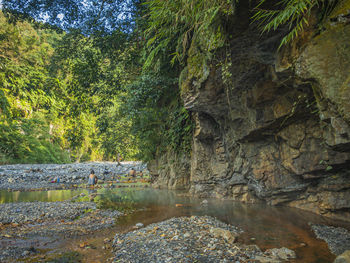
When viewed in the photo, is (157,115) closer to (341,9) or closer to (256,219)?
(256,219)

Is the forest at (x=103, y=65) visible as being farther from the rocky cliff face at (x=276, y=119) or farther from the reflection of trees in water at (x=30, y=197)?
the reflection of trees in water at (x=30, y=197)

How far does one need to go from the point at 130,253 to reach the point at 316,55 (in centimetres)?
426

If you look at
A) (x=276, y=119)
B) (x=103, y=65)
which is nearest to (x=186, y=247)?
(x=276, y=119)

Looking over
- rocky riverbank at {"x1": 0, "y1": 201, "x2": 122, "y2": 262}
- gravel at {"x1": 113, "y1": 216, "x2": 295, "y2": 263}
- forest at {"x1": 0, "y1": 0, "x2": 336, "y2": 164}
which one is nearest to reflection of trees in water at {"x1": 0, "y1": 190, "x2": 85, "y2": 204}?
rocky riverbank at {"x1": 0, "y1": 201, "x2": 122, "y2": 262}

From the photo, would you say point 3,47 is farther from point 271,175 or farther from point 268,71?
point 271,175

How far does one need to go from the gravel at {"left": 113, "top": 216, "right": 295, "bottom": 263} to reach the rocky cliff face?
236 centimetres

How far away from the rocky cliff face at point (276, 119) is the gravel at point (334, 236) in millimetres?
1049

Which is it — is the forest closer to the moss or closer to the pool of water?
the pool of water

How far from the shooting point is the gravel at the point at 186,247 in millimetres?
3529

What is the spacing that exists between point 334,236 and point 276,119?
298 cm

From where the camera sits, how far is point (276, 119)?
6.04 meters

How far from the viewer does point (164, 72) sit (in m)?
9.07

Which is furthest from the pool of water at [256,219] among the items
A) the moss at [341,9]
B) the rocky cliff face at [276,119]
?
the moss at [341,9]

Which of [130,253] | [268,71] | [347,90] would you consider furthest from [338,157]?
[130,253]
